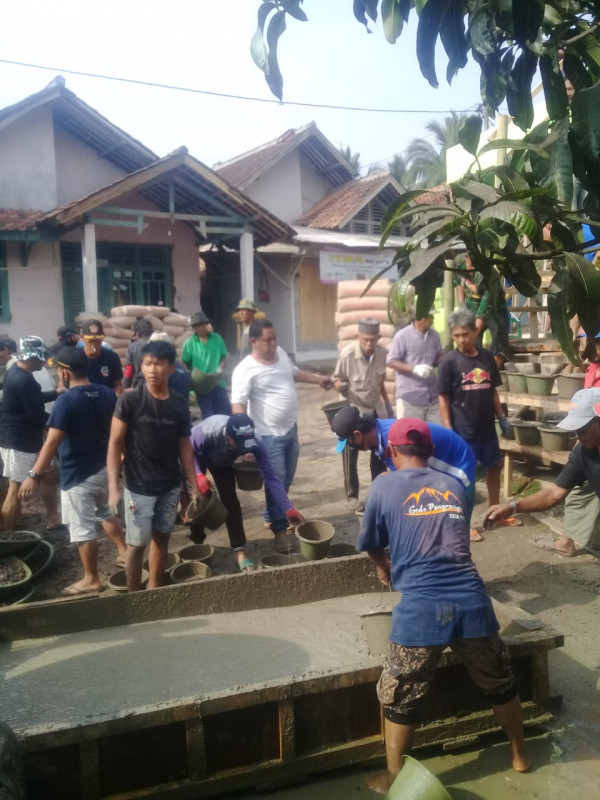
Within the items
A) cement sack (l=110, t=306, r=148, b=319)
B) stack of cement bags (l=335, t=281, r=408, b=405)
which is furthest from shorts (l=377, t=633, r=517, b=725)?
cement sack (l=110, t=306, r=148, b=319)

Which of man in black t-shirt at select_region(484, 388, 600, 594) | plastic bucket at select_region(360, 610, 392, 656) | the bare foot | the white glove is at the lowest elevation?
the bare foot

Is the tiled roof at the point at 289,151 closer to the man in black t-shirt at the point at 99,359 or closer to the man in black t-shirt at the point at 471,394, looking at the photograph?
the man in black t-shirt at the point at 99,359

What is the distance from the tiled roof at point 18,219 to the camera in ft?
37.0

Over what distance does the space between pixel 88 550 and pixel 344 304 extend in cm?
799

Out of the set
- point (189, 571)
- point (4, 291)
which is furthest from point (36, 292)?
point (189, 571)

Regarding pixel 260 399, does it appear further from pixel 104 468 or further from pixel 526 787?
pixel 526 787

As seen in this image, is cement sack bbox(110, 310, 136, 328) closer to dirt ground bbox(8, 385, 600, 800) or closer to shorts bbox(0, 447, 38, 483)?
dirt ground bbox(8, 385, 600, 800)

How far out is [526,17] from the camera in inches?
62.6

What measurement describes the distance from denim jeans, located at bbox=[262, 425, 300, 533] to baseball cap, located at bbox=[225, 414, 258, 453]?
500 millimetres

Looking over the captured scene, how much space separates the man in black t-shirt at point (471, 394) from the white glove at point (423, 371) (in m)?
0.69

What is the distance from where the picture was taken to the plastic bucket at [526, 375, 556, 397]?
21.4 feet

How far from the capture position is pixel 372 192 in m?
A: 16.8

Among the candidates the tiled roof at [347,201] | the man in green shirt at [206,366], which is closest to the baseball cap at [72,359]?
the man in green shirt at [206,366]

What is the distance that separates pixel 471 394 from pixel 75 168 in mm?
10331
